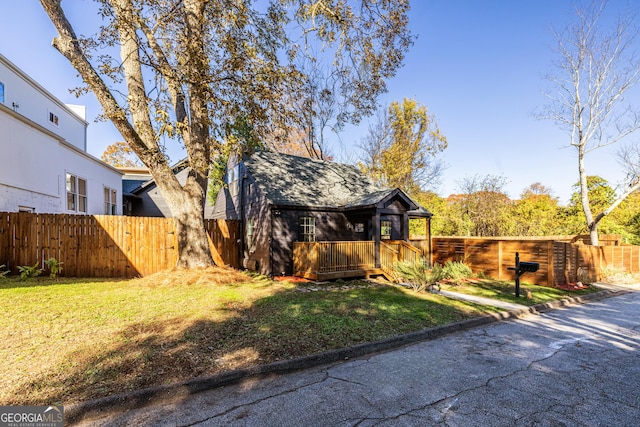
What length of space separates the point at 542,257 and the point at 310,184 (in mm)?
9411

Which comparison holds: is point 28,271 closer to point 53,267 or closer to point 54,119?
point 53,267

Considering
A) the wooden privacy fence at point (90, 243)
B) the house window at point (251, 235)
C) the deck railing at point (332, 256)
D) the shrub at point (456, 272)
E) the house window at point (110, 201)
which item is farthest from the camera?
the house window at point (110, 201)

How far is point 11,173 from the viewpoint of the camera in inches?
389

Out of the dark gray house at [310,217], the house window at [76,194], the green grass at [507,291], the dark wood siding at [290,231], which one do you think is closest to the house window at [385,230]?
the dark gray house at [310,217]

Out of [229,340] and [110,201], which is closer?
[229,340]

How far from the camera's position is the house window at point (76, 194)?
13.4m

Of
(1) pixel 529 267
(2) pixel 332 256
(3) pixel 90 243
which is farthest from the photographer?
(2) pixel 332 256

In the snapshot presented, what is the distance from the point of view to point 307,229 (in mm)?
12812

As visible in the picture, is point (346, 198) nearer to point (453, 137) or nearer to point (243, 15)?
point (243, 15)

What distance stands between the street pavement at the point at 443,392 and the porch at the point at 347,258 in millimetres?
5975

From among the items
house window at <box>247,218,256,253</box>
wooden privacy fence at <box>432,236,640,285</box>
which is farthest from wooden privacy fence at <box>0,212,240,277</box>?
wooden privacy fence at <box>432,236,640,285</box>

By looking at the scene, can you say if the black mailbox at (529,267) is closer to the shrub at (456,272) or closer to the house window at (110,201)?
the shrub at (456,272)

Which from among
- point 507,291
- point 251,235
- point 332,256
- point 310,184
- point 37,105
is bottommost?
point 507,291

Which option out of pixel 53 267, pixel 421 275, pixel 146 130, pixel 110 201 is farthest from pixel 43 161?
pixel 421 275
